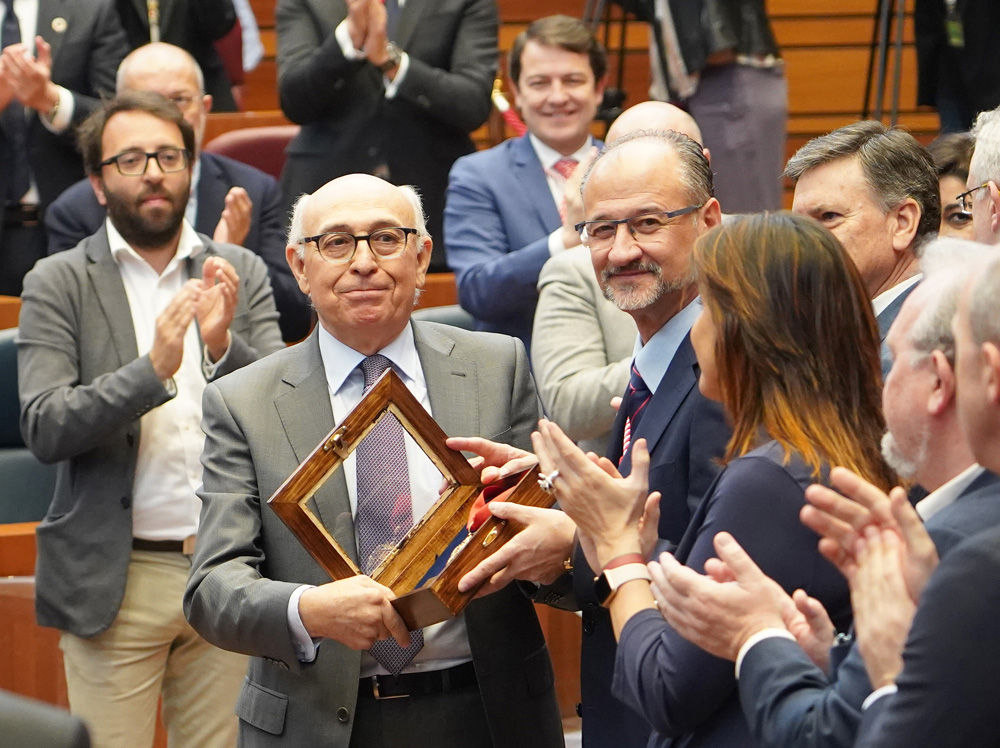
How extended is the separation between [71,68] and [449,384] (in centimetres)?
315

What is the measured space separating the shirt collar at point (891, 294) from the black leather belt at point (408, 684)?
1.08m

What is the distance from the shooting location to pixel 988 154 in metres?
2.73

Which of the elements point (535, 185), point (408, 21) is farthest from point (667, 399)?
point (408, 21)

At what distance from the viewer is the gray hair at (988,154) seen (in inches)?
106

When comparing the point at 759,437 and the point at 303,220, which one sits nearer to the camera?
the point at 759,437

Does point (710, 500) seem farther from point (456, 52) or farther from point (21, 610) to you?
point (456, 52)

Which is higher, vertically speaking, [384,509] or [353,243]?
[353,243]

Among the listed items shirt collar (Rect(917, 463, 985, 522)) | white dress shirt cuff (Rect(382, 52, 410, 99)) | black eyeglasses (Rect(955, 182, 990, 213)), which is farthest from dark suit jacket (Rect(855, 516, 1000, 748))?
white dress shirt cuff (Rect(382, 52, 410, 99))

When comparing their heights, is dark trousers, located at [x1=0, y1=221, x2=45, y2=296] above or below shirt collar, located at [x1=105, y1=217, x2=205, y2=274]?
below

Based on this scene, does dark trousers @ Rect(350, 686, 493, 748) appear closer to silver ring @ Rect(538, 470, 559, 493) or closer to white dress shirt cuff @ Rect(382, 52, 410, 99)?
silver ring @ Rect(538, 470, 559, 493)

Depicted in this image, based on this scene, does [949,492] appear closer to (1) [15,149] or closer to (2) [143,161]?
(2) [143,161]

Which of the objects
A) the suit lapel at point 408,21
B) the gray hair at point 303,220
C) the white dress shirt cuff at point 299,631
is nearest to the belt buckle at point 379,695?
the white dress shirt cuff at point 299,631

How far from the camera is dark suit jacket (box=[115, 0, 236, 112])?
549 centimetres

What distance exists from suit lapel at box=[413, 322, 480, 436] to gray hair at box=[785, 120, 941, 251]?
88 centimetres
